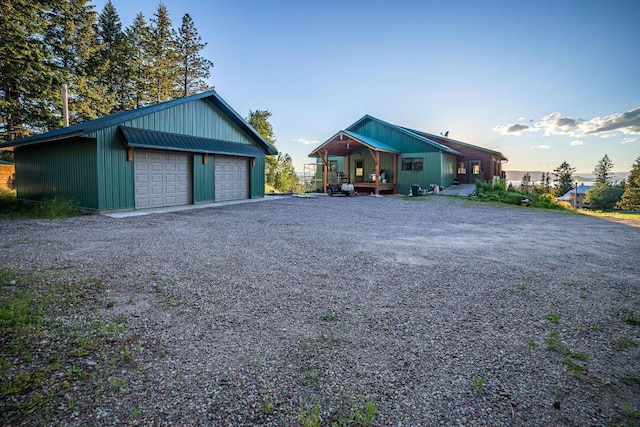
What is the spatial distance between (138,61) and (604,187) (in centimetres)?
6056

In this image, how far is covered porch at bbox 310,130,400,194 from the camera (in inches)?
819

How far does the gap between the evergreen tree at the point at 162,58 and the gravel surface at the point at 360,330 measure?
2815 cm

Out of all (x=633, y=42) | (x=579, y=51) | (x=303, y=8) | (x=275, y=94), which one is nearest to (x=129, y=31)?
(x=275, y=94)

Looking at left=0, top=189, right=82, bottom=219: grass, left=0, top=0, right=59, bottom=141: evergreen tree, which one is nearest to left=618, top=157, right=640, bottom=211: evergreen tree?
left=0, top=189, right=82, bottom=219: grass

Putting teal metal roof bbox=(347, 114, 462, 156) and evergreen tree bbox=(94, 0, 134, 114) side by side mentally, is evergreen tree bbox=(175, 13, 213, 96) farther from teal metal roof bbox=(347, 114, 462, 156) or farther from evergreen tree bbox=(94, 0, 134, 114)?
teal metal roof bbox=(347, 114, 462, 156)

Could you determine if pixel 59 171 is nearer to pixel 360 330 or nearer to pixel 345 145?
pixel 360 330

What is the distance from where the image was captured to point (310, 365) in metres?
2.35

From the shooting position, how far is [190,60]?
3200 cm

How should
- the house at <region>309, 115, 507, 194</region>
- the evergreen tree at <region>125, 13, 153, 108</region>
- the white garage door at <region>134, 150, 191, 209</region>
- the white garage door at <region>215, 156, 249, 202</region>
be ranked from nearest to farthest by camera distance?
the white garage door at <region>134, 150, 191, 209</region>, the white garage door at <region>215, 156, 249, 202</region>, the house at <region>309, 115, 507, 194</region>, the evergreen tree at <region>125, 13, 153, 108</region>

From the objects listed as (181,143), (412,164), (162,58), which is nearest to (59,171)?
(181,143)

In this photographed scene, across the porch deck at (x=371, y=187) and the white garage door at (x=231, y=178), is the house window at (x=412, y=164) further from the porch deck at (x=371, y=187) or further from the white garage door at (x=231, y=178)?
the white garage door at (x=231, y=178)

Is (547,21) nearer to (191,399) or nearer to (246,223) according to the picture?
(246,223)

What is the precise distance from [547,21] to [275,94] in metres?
18.1

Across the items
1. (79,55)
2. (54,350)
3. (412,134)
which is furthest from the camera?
(79,55)
